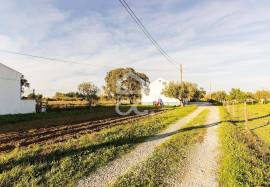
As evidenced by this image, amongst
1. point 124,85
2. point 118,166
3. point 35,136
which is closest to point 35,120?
point 35,136

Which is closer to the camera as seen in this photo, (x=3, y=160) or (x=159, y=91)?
(x=3, y=160)

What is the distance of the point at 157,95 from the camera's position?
69875mm

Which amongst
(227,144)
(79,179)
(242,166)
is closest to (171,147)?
(227,144)

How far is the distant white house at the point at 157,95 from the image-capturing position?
6788 cm

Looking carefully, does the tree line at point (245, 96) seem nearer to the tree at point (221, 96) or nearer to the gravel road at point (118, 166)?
the tree at point (221, 96)

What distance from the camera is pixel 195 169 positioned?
8.18 m

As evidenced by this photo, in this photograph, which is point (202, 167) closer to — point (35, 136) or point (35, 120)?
point (35, 136)

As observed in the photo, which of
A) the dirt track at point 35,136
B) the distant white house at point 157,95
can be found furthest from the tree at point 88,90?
the dirt track at point 35,136

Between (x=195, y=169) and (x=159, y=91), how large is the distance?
61541 mm

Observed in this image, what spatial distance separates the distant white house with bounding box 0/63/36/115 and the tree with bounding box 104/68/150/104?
1989 inches

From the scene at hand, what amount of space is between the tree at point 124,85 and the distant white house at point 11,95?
5053 cm

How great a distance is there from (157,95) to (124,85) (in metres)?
17.9

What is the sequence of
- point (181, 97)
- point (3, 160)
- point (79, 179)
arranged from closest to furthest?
point (79, 179)
point (3, 160)
point (181, 97)

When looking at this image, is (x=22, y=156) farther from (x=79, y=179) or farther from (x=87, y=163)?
(x=79, y=179)
